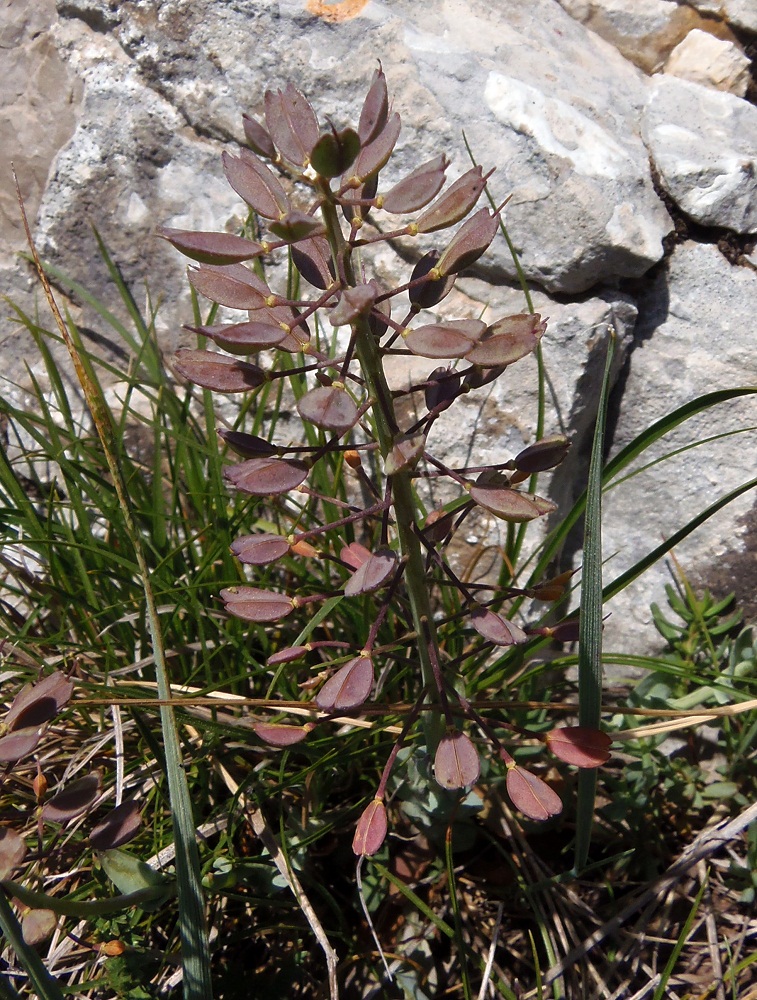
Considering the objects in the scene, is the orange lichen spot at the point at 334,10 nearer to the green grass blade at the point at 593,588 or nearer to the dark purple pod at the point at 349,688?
the green grass blade at the point at 593,588

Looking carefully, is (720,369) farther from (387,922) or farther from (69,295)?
(69,295)

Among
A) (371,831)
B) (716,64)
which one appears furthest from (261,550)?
(716,64)

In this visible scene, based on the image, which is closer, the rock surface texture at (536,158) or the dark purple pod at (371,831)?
the dark purple pod at (371,831)

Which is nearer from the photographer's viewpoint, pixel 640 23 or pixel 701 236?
pixel 701 236

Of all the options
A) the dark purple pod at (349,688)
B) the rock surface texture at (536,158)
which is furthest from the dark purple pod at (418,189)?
the rock surface texture at (536,158)

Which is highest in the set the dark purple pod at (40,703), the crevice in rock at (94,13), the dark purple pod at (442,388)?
the crevice in rock at (94,13)

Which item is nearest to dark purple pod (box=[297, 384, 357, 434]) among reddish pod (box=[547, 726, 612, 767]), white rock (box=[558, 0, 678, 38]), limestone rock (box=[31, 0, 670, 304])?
reddish pod (box=[547, 726, 612, 767])

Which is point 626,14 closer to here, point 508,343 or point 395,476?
point 508,343
